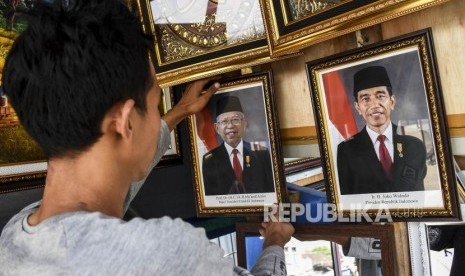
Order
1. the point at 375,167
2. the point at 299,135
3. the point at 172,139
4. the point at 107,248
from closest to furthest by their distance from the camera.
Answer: the point at 107,248, the point at 375,167, the point at 299,135, the point at 172,139

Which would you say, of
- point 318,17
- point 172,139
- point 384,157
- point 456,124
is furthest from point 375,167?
point 172,139

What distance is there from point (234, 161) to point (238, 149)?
0.13ft

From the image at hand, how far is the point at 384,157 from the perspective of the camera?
1036mm

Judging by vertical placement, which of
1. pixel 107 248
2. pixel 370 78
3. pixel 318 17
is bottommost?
pixel 107 248

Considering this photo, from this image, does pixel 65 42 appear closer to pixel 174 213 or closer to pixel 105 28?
pixel 105 28

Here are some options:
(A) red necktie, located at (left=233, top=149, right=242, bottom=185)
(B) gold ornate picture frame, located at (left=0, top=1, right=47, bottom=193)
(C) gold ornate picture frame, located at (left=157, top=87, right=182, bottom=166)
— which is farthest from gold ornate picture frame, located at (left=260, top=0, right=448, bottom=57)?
(B) gold ornate picture frame, located at (left=0, top=1, right=47, bottom=193)

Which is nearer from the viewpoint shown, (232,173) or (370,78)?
(370,78)

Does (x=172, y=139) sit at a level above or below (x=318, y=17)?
below

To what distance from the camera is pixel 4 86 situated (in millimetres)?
763

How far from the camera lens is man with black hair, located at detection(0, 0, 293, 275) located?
2.22 ft

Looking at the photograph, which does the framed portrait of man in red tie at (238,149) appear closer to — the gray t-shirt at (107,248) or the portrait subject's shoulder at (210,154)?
the portrait subject's shoulder at (210,154)

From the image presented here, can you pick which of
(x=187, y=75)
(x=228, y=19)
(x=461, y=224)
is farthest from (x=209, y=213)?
(x=461, y=224)

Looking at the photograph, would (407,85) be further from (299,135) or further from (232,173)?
(232,173)

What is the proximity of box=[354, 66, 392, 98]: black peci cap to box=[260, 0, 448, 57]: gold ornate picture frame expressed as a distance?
0.35 ft
